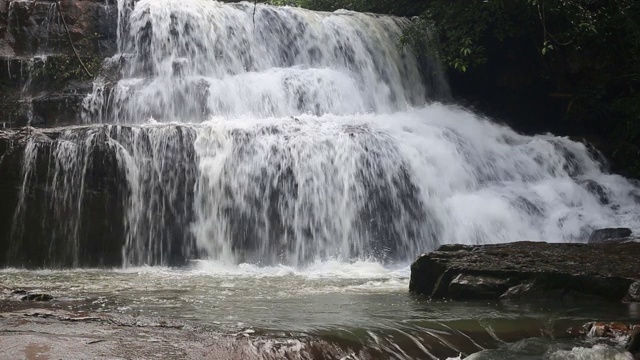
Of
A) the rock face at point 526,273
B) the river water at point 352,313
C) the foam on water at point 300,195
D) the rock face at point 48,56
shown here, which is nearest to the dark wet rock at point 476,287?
the rock face at point 526,273

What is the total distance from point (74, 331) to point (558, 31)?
13.3m

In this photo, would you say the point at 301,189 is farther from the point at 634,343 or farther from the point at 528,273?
the point at 634,343

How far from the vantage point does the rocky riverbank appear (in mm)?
5406

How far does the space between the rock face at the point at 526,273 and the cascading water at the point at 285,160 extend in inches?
122

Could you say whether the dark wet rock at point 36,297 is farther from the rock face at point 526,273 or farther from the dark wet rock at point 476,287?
the dark wet rock at point 476,287

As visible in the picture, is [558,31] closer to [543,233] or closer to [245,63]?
[543,233]

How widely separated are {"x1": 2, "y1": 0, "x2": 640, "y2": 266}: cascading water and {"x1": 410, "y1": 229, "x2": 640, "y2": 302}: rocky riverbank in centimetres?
310

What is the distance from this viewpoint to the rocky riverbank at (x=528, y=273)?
5.41m

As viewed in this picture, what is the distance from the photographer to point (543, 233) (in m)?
10.4

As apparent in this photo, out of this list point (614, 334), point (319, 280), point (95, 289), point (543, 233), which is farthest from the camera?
point (543, 233)

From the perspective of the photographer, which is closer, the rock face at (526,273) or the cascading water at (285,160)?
the rock face at (526,273)

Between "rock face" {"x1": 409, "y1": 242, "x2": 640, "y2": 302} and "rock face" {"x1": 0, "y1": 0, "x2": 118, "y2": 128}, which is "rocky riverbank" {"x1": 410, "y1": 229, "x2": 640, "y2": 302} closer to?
"rock face" {"x1": 409, "y1": 242, "x2": 640, "y2": 302}

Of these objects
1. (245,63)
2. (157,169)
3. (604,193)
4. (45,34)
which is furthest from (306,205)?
(45,34)

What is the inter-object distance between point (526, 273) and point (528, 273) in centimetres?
2
